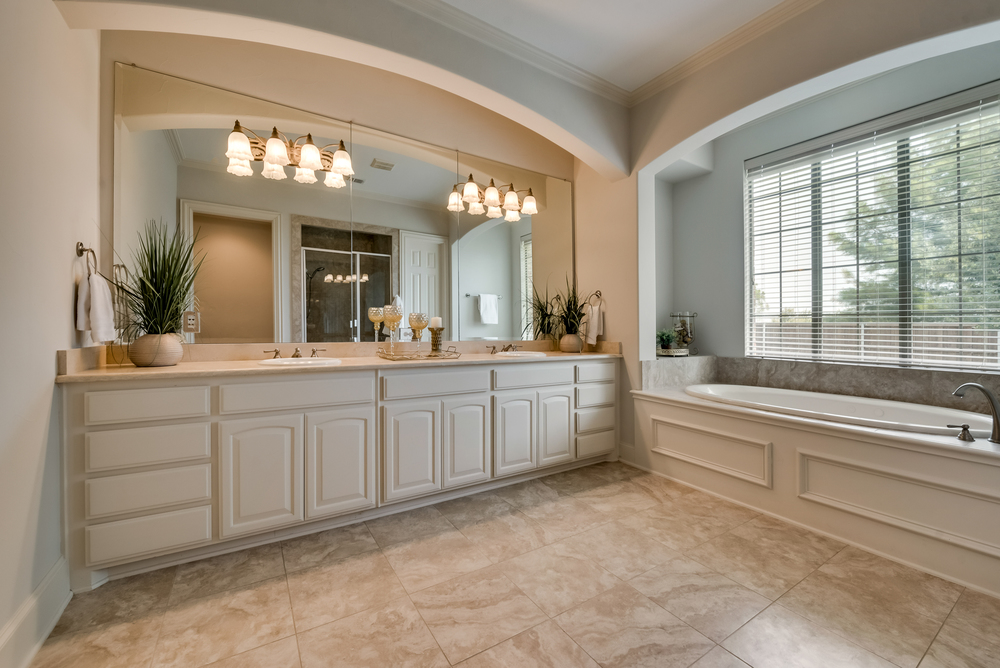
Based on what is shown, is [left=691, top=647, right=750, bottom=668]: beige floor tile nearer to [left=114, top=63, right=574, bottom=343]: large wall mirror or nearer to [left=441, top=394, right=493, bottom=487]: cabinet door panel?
[left=441, top=394, right=493, bottom=487]: cabinet door panel

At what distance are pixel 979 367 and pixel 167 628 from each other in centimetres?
421

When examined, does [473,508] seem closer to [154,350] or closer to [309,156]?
[154,350]

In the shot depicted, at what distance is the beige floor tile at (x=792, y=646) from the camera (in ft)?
4.23

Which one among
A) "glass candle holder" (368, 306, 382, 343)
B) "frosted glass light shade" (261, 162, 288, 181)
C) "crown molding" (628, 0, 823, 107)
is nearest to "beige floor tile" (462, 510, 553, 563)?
"glass candle holder" (368, 306, 382, 343)

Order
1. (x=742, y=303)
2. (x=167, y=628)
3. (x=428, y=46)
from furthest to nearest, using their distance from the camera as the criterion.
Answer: (x=742, y=303)
(x=428, y=46)
(x=167, y=628)

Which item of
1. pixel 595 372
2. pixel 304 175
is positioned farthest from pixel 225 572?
pixel 595 372

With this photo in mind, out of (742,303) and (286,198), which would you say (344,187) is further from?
(742,303)

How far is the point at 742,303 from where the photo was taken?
3588 mm

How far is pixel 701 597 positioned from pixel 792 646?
12.1 inches

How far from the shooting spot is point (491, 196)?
3.32 meters

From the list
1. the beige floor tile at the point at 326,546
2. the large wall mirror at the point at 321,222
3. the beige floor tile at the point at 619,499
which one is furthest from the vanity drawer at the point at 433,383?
the beige floor tile at the point at 619,499

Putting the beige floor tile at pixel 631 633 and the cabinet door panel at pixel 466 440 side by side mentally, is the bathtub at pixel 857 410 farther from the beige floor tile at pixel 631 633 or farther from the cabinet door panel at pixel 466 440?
the cabinet door panel at pixel 466 440

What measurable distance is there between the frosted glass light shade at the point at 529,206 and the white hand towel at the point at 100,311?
2.67 metres

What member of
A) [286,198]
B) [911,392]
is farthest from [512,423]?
[911,392]
